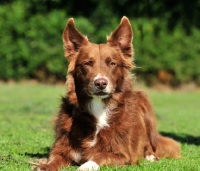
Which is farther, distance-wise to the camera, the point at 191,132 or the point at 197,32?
the point at 197,32

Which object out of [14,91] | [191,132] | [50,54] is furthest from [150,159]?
[50,54]

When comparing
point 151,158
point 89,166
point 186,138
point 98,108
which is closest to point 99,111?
point 98,108

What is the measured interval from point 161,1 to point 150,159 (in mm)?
19548

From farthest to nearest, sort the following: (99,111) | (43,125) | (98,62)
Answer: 1. (43,125)
2. (99,111)
3. (98,62)

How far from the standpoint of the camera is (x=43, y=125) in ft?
41.3

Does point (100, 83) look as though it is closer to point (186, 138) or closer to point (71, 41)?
point (71, 41)

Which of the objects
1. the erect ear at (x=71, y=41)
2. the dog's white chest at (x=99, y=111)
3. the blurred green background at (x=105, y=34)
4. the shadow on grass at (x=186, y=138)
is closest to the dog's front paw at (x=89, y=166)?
the dog's white chest at (x=99, y=111)

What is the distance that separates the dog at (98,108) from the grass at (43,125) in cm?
30

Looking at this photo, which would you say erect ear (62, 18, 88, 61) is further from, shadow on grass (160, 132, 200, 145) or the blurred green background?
the blurred green background

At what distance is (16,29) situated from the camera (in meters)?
25.8

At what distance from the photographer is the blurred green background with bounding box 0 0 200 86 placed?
25922 millimetres

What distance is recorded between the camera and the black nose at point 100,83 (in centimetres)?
672

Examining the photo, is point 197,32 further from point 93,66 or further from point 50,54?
point 93,66

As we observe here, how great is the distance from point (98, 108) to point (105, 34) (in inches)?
738
